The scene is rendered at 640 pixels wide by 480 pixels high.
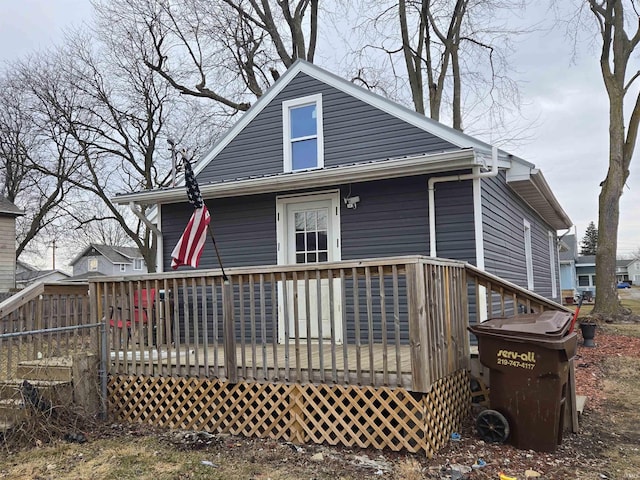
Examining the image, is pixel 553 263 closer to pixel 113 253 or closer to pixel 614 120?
pixel 614 120

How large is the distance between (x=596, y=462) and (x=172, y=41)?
19.3 metres

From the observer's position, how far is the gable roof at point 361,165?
620cm

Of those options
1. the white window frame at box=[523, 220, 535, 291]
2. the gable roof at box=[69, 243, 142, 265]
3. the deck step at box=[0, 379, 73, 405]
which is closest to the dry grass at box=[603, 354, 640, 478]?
the white window frame at box=[523, 220, 535, 291]

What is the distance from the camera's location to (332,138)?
7.84 m

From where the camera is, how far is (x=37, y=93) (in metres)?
18.1

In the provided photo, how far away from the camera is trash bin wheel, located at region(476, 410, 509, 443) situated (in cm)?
404

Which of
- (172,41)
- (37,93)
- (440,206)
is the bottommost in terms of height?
(440,206)

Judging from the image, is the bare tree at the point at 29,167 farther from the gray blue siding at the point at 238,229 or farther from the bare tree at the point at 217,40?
the gray blue siding at the point at 238,229

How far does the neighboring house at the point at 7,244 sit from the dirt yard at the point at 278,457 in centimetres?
1668

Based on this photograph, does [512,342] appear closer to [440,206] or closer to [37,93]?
[440,206]

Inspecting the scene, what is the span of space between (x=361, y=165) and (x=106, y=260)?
43790 millimetres

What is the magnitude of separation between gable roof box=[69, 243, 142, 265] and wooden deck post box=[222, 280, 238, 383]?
4289cm

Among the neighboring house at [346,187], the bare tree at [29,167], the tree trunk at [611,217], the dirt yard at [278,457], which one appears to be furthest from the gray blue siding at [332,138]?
the bare tree at [29,167]

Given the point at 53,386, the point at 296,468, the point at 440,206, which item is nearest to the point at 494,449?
the point at 296,468
